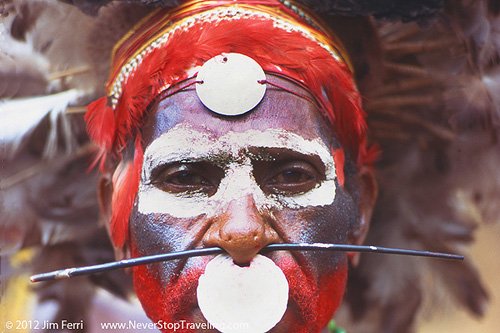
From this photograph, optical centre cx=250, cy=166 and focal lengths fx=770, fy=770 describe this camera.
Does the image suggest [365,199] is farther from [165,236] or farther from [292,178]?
[165,236]

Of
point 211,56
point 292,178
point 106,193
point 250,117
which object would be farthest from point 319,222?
point 106,193

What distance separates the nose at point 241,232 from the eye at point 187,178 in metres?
0.12

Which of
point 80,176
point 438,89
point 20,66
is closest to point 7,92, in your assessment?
point 20,66

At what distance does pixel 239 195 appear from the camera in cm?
226

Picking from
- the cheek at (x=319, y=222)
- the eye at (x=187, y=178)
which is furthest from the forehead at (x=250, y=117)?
the cheek at (x=319, y=222)

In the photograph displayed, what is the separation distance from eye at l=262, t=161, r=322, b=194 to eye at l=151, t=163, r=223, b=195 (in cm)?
16

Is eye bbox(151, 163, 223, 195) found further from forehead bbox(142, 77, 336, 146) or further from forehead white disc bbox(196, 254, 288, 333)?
forehead white disc bbox(196, 254, 288, 333)

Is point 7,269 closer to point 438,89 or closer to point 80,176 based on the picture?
point 80,176

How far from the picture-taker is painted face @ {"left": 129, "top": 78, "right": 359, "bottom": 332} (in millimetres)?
2250

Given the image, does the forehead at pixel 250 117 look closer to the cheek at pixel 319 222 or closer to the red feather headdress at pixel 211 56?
the red feather headdress at pixel 211 56

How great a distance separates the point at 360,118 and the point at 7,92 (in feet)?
4.50

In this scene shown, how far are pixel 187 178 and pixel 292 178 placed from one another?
0.32 m

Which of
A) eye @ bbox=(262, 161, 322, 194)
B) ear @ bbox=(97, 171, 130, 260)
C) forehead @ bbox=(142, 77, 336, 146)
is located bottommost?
ear @ bbox=(97, 171, 130, 260)

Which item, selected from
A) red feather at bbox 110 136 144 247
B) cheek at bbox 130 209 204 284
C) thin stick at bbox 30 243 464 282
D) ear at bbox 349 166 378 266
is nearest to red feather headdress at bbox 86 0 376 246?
red feather at bbox 110 136 144 247
